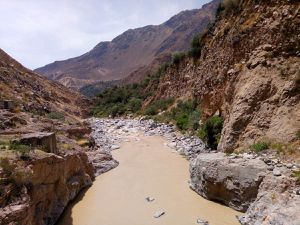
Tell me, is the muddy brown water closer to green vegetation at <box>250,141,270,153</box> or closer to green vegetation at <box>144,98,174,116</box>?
green vegetation at <box>250,141,270,153</box>

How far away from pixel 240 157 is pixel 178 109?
19674 millimetres

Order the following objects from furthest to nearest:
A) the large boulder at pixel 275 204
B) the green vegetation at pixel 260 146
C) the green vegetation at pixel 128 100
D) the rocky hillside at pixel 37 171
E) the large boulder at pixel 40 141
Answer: the green vegetation at pixel 128 100 → the green vegetation at pixel 260 146 → the large boulder at pixel 40 141 → the rocky hillside at pixel 37 171 → the large boulder at pixel 275 204

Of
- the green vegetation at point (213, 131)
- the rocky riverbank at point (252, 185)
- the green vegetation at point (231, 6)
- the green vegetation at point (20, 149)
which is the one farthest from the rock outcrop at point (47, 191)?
the green vegetation at point (231, 6)

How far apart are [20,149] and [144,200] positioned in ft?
16.2

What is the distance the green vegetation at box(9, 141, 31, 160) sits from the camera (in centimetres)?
1023

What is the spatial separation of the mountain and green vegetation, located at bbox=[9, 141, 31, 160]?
101 m

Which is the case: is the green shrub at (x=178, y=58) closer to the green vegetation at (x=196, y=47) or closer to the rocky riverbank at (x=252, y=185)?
the green vegetation at (x=196, y=47)

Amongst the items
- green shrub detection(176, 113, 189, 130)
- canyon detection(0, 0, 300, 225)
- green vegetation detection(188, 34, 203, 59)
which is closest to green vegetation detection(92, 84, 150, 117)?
green vegetation detection(188, 34, 203, 59)

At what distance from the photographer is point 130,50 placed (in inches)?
5989

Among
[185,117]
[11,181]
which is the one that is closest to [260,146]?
[11,181]

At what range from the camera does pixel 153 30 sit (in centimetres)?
16012

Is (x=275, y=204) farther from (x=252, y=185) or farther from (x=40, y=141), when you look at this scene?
(x=40, y=141)

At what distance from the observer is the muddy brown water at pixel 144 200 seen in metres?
11.1

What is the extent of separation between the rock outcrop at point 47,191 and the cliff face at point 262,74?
6.38 m
